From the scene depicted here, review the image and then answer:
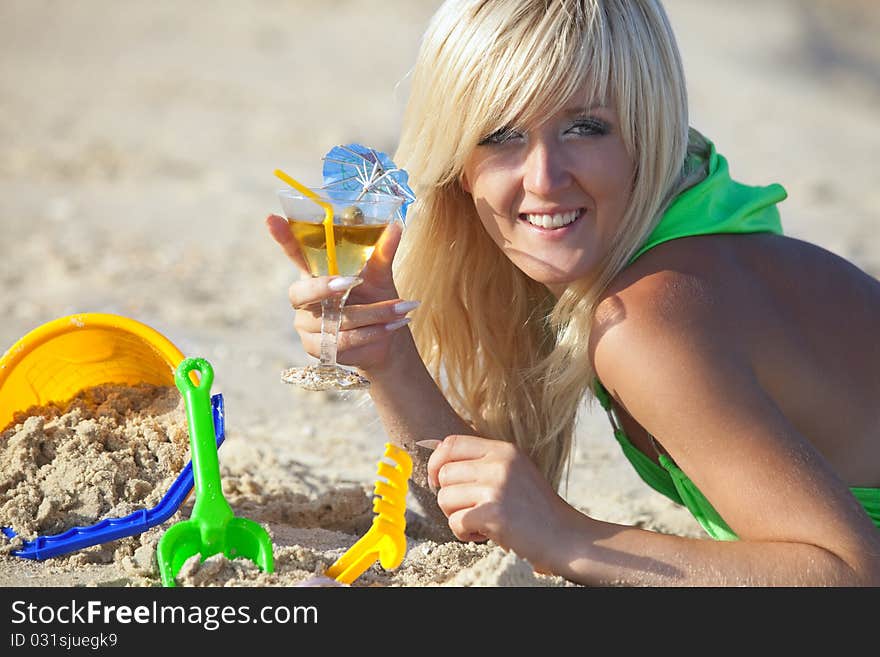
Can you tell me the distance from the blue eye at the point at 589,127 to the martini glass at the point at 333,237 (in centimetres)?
43

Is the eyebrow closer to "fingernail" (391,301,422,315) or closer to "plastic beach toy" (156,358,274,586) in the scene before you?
"fingernail" (391,301,422,315)

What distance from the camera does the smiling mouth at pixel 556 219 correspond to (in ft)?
8.49

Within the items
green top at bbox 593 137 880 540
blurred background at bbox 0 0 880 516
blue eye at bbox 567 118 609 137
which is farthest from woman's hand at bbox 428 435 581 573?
blurred background at bbox 0 0 880 516

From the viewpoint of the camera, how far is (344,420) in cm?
468

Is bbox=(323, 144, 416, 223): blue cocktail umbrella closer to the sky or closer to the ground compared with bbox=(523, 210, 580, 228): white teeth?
closer to the sky

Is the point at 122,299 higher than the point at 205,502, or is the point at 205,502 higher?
the point at 205,502

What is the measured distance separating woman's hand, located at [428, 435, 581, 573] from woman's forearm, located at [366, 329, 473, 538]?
1.72 feet

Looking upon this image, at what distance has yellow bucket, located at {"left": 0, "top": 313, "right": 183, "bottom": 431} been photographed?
9.55 ft

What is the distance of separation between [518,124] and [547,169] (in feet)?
0.41

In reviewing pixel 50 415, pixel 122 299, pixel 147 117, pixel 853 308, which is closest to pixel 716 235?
pixel 853 308

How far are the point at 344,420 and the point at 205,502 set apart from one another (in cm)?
219

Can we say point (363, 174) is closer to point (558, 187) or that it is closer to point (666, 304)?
point (558, 187)

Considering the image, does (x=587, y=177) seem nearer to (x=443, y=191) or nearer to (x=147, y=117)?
(x=443, y=191)

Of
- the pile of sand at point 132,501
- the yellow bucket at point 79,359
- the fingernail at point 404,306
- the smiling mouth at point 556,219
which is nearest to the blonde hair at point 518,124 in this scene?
the smiling mouth at point 556,219
